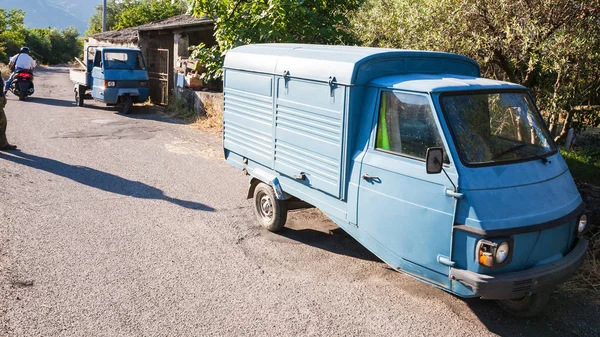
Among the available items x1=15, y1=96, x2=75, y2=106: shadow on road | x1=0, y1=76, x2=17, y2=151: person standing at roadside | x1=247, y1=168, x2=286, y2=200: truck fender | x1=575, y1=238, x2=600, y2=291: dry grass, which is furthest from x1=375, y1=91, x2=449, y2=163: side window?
x1=15, y1=96, x2=75, y2=106: shadow on road

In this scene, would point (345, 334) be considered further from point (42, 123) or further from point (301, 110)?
point (42, 123)

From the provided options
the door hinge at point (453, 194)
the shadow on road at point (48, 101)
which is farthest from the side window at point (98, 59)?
Result: the door hinge at point (453, 194)

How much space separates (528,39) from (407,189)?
3553mm

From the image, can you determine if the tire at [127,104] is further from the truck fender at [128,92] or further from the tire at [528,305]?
the tire at [528,305]

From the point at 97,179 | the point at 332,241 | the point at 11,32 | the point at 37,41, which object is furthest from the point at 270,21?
the point at 37,41

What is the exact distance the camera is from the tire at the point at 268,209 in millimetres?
6645

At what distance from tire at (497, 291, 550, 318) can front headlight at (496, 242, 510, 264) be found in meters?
0.70

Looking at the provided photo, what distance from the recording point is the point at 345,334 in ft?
14.7

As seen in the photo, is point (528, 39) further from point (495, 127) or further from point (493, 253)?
point (493, 253)

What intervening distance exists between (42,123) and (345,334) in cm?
1183

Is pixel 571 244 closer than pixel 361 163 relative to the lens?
Yes

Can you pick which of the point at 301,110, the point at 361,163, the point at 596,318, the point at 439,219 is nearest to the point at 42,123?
the point at 301,110

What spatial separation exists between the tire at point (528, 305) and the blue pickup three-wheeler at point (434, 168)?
12 millimetres

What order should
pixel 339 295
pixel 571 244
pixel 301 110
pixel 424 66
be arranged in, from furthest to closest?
pixel 301 110 → pixel 424 66 → pixel 339 295 → pixel 571 244
